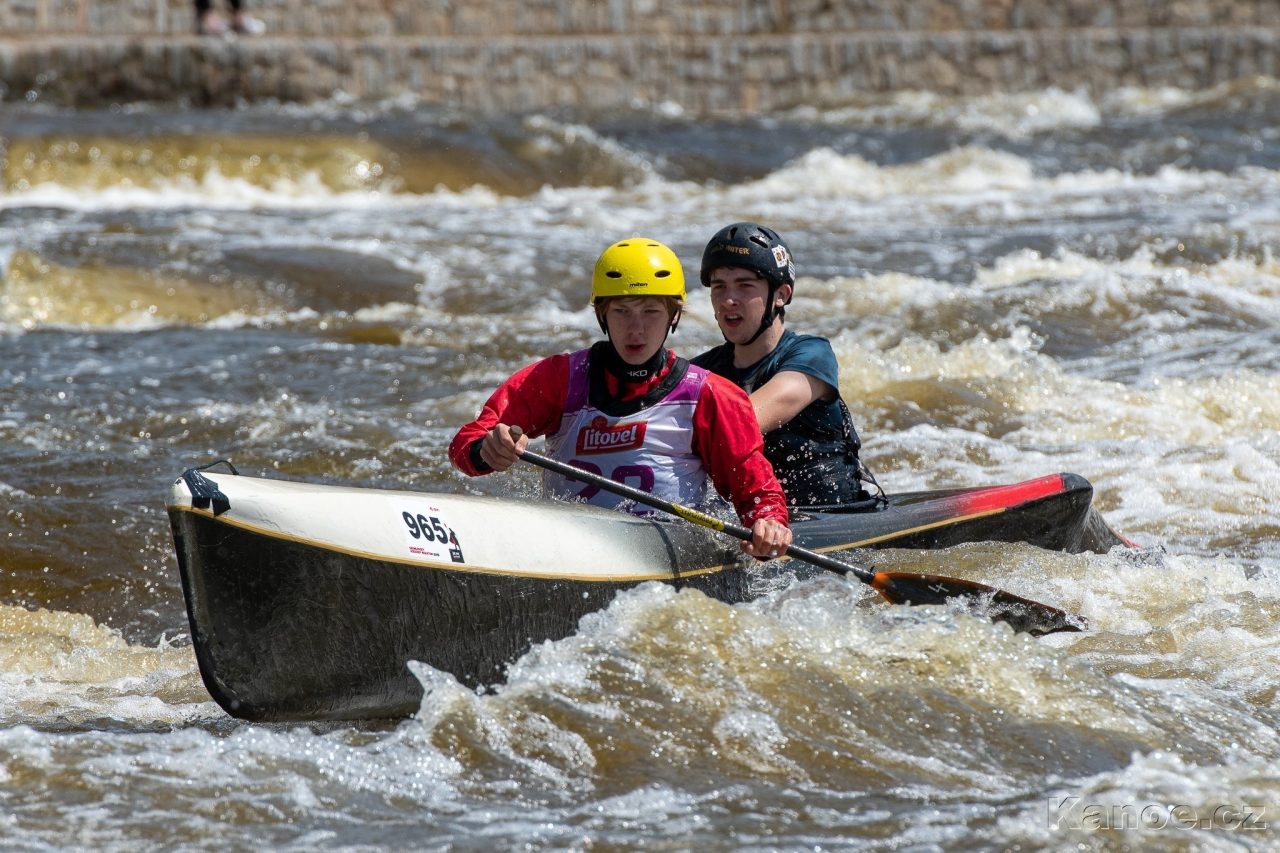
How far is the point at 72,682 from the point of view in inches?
188

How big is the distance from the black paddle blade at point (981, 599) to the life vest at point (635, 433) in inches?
27.4

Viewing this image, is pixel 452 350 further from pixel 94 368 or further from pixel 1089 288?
pixel 1089 288

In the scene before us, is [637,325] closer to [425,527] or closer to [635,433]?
[635,433]

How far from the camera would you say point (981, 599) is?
4.76 meters

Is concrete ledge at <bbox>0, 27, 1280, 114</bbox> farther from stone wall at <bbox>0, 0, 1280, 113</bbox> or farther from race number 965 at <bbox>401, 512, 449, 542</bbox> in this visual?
race number 965 at <bbox>401, 512, 449, 542</bbox>

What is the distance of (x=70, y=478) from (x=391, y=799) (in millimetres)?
3745

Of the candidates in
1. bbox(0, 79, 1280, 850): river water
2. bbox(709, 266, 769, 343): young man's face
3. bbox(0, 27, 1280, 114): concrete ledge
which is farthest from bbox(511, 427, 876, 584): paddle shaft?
bbox(0, 27, 1280, 114): concrete ledge

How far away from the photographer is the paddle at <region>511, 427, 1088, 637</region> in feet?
14.7

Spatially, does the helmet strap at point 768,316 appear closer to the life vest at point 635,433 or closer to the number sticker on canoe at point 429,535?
the life vest at point 635,433

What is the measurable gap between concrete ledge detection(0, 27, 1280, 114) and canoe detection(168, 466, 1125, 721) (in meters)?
16.4

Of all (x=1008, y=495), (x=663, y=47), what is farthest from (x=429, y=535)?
(x=663, y=47)

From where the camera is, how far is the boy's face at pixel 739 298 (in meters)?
5.14

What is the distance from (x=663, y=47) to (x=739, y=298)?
1650 cm

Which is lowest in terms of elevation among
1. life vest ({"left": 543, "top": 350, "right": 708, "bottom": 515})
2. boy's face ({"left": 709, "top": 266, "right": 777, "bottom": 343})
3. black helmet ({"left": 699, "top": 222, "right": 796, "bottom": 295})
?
life vest ({"left": 543, "top": 350, "right": 708, "bottom": 515})
